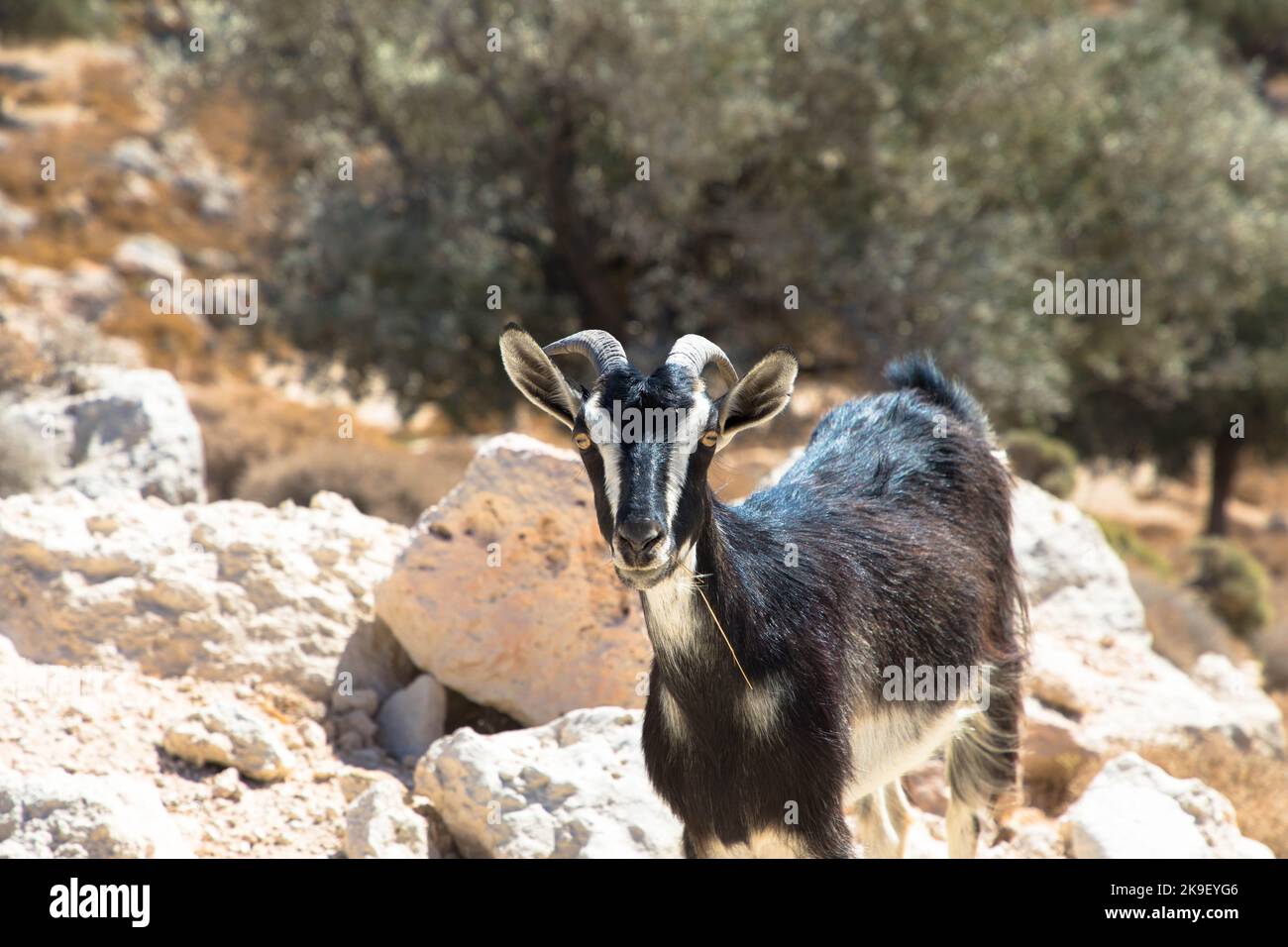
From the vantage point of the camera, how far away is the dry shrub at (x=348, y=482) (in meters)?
10.9

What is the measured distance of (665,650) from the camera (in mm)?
4336

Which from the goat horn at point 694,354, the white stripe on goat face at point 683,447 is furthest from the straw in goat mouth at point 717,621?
the goat horn at point 694,354

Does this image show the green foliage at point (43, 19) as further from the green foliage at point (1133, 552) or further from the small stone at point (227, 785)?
the small stone at point (227, 785)

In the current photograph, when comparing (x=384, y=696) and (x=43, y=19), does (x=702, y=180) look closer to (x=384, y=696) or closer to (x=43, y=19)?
(x=384, y=696)

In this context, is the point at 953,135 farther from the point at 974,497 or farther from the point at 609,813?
the point at 609,813

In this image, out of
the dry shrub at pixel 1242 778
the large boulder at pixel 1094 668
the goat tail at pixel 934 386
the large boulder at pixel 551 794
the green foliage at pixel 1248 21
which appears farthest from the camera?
the green foliage at pixel 1248 21

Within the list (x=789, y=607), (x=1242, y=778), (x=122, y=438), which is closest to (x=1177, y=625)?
(x=1242, y=778)

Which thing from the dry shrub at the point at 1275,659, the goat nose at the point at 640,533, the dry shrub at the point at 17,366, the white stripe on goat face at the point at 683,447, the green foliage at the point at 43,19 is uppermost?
the green foliage at the point at 43,19

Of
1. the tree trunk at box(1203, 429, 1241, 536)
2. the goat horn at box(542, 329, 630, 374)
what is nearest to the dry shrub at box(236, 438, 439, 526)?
the goat horn at box(542, 329, 630, 374)

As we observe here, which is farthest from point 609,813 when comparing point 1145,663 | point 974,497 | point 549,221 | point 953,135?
point 953,135

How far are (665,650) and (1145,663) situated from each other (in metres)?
4.90

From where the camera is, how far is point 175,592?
6.68 metres

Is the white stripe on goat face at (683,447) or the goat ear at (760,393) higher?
the goat ear at (760,393)

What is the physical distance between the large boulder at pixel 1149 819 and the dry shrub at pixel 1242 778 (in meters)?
0.94
